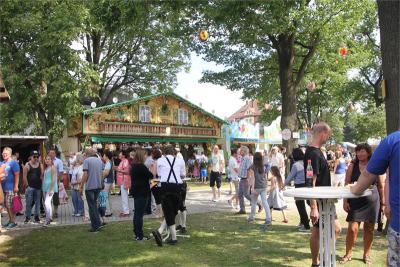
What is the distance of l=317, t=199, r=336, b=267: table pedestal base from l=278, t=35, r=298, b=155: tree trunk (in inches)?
611

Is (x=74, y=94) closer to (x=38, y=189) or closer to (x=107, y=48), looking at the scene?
(x=107, y=48)

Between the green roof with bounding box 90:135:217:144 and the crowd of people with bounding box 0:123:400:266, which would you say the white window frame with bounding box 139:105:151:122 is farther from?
the crowd of people with bounding box 0:123:400:266

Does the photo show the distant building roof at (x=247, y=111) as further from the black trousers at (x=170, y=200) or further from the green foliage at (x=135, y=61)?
the black trousers at (x=170, y=200)

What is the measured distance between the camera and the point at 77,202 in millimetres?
12422

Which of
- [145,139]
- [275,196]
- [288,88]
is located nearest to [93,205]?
[275,196]

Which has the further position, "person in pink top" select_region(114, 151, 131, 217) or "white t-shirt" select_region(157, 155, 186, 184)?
"person in pink top" select_region(114, 151, 131, 217)

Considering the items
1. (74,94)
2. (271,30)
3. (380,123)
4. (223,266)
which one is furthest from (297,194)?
(380,123)

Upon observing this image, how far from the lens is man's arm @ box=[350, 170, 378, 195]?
12.3 ft

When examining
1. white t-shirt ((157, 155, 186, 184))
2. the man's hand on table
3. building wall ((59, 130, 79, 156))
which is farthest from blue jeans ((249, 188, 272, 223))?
building wall ((59, 130, 79, 156))

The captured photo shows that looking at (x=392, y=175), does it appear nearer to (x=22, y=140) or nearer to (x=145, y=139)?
(x=22, y=140)

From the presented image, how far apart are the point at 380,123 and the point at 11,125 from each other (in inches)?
1508

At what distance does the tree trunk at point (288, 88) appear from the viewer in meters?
20.9

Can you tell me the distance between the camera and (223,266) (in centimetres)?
673

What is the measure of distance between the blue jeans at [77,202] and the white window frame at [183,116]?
58.7ft
